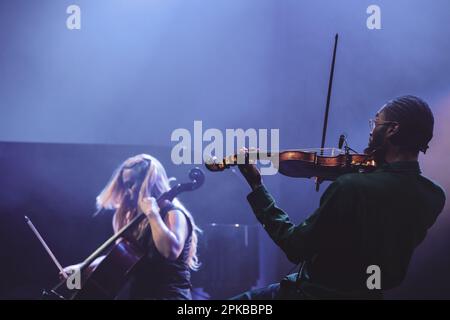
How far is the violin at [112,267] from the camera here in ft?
10.0

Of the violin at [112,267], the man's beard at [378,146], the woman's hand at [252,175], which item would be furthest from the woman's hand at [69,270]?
the man's beard at [378,146]

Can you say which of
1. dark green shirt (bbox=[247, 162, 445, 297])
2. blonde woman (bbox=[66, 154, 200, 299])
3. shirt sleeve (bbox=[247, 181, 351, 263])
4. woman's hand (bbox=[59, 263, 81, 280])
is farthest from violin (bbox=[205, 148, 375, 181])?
woman's hand (bbox=[59, 263, 81, 280])

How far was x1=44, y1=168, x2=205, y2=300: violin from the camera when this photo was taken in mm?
3055

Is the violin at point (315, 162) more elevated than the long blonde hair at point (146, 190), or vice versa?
the violin at point (315, 162)

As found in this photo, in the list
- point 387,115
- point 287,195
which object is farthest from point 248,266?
point 387,115

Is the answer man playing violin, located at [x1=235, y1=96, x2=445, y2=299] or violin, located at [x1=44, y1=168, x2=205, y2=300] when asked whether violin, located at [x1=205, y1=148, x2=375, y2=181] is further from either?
violin, located at [x1=44, y1=168, x2=205, y2=300]

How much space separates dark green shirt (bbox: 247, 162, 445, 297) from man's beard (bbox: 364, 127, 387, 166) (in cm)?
6

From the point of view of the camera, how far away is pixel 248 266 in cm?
348

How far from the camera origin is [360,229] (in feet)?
5.33

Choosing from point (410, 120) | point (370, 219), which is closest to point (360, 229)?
point (370, 219)

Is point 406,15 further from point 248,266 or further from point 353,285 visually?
point 353,285

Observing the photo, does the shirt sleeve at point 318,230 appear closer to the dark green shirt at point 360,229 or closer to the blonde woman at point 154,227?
the dark green shirt at point 360,229

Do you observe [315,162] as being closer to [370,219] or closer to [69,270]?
[370,219]

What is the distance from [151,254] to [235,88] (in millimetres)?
1461
